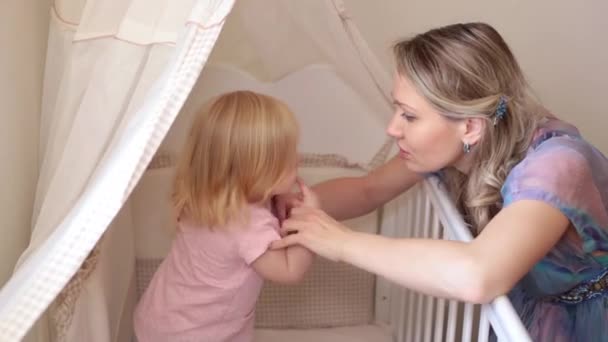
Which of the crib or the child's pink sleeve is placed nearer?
the child's pink sleeve

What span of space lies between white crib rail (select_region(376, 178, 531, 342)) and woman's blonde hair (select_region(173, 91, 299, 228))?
12.4 inches

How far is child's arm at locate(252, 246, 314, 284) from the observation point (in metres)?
1.31

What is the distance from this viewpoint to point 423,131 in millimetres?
1255

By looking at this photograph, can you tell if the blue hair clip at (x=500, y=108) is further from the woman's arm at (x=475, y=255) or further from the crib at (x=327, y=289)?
the crib at (x=327, y=289)

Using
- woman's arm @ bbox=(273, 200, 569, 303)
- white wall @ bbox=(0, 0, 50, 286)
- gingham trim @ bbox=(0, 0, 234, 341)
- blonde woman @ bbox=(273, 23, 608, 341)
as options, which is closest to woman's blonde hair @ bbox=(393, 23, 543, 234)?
blonde woman @ bbox=(273, 23, 608, 341)

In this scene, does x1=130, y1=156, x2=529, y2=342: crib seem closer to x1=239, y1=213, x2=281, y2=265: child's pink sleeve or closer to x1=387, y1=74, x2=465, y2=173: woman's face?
x1=387, y1=74, x2=465, y2=173: woman's face

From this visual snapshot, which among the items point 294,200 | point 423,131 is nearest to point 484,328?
point 423,131

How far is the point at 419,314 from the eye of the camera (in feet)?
5.21

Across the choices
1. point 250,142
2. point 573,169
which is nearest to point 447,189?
point 573,169

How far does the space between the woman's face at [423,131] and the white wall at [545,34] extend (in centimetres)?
58

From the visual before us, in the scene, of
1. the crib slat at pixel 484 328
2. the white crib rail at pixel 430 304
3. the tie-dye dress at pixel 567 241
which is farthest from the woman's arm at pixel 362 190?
the crib slat at pixel 484 328

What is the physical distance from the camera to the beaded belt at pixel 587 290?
1.32 metres

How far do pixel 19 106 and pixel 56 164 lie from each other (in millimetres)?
127

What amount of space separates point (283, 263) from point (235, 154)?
227mm
